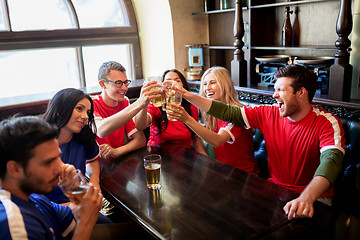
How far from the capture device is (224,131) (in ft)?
7.30

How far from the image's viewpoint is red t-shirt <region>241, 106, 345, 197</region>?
1812 millimetres

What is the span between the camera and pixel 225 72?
2.49 metres

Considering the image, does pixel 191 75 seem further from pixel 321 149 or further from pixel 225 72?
pixel 321 149

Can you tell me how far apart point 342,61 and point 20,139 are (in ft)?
7.68

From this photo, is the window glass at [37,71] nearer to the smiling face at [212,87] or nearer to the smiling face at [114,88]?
the smiling face at [114,88]

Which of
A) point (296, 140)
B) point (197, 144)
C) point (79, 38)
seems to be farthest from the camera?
point (79, 38)

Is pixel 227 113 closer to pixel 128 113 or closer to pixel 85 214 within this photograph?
pixel 128 113

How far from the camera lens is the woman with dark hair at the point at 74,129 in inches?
71.8

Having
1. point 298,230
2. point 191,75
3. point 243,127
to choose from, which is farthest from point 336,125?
point 191,75

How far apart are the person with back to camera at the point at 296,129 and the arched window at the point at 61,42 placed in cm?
233

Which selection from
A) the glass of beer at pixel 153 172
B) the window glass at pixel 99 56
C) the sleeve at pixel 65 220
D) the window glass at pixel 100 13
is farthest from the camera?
the window glass at pixel 99 56

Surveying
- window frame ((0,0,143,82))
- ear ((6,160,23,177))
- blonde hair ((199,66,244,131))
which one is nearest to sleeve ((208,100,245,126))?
blonde hair ((199,66,244,131))

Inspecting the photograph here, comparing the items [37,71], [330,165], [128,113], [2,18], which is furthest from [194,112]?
[2,18]

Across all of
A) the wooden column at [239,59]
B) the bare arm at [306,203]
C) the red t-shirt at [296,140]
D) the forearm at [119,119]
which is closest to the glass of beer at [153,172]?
the forearm at [119,119]
